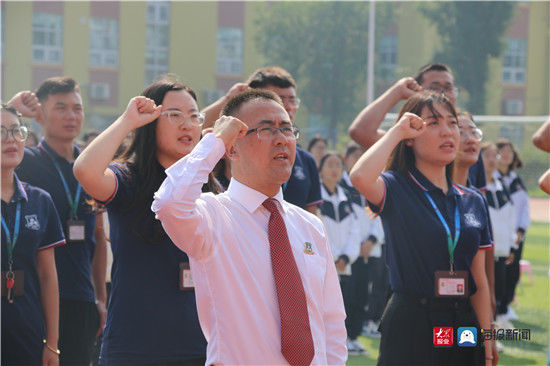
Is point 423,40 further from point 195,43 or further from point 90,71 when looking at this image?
point 90,71

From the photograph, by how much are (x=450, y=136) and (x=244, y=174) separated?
174 cm

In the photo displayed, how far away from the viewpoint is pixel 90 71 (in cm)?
3156

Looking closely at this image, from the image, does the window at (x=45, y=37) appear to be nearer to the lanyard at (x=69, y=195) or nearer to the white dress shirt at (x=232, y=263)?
the lanyard at (x=69, y=195)

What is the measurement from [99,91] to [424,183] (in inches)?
1130

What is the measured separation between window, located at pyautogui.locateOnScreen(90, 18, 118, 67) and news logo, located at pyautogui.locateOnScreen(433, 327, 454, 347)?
1143 inches

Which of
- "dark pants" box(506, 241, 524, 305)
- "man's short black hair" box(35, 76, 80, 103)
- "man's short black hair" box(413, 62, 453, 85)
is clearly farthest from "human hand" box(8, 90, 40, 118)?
"dark pants" box(506, 241, 524, 305)

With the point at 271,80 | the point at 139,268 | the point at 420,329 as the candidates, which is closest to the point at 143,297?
the point at 139,268

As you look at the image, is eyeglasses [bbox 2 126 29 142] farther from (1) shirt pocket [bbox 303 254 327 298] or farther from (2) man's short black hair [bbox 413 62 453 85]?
(2) man's short black hair [bbox 413 62 453 85]

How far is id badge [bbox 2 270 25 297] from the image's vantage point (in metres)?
3.86

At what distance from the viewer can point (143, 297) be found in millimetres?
3375

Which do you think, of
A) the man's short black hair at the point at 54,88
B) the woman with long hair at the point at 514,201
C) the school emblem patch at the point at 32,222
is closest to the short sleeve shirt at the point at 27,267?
the school emblem patch at the point at 32,222

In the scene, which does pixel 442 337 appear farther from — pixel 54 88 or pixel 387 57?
pixel 387 57

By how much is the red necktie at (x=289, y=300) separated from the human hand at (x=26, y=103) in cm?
278

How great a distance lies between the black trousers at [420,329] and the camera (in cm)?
397
